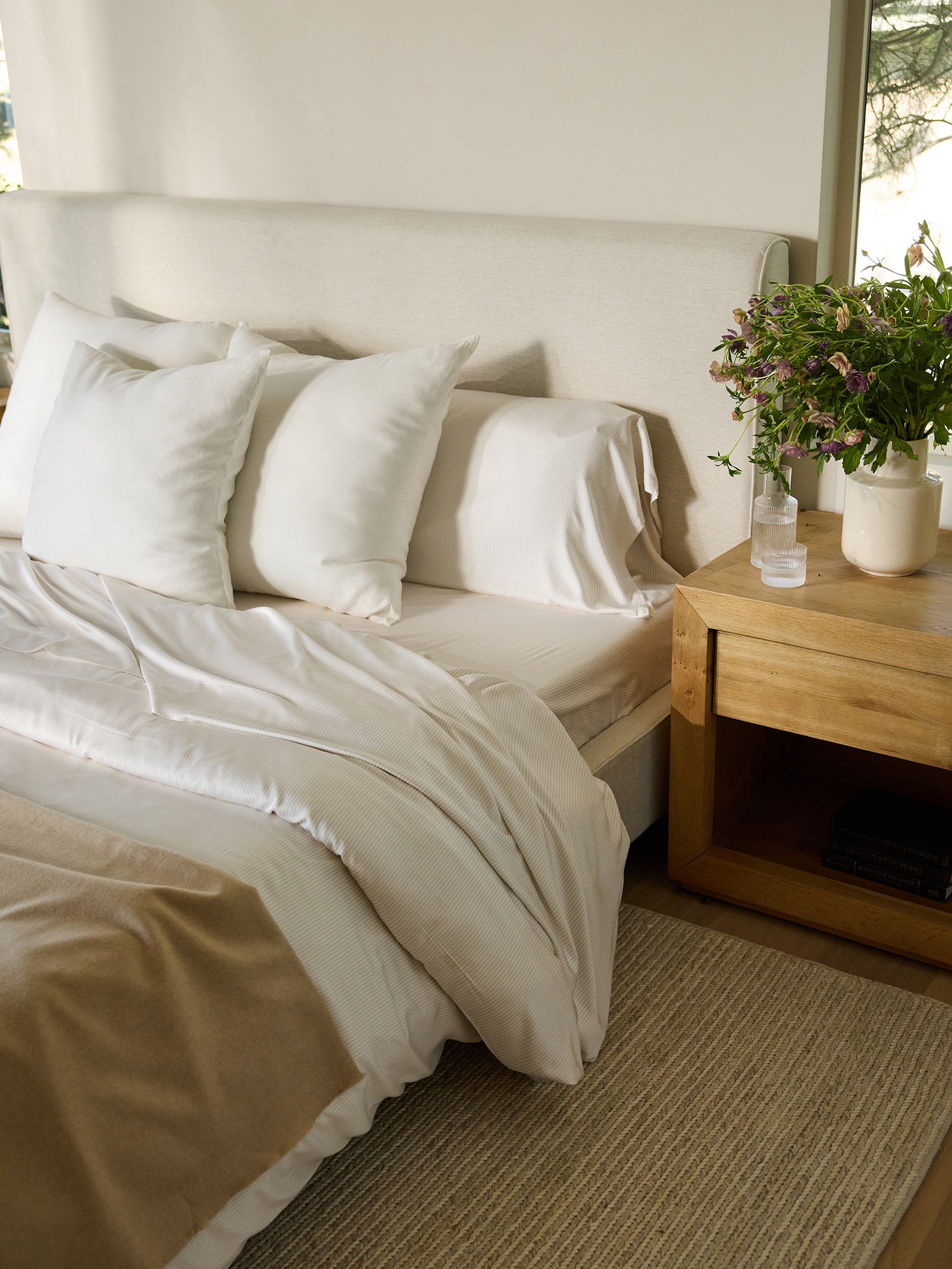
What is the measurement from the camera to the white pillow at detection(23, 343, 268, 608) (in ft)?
7.48

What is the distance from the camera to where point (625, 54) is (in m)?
2.29

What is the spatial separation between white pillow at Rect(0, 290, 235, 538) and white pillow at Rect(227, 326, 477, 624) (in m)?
0.43

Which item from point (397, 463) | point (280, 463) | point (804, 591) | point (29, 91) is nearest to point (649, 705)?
point (804, 591)

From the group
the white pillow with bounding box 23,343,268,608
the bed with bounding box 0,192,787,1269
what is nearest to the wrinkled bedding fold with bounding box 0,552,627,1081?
the bed with bounding box 0,192,787,1269

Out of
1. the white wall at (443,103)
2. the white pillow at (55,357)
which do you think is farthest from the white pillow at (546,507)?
the white pillow at (55,357)

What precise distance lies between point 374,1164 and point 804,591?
108 centimetres

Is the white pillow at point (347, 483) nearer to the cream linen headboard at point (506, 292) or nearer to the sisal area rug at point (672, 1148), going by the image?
the cream linen headboard at point (506, 292)

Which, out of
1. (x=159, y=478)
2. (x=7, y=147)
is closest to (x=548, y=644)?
(x=159, y=478)

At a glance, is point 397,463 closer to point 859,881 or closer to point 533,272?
point 533,272

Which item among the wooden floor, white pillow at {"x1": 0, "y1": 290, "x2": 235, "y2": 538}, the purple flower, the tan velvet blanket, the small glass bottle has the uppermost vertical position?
the purple flower

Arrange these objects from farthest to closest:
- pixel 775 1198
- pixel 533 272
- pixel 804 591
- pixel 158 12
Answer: pixel 158 12 < pixel 533 272 < pixel 804 591 < pixel 775 1198

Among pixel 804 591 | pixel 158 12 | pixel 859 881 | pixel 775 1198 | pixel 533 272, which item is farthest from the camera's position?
pixel 158 12

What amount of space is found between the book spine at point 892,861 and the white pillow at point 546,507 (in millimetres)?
553

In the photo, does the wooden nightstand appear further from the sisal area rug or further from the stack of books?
the sisal area rug
